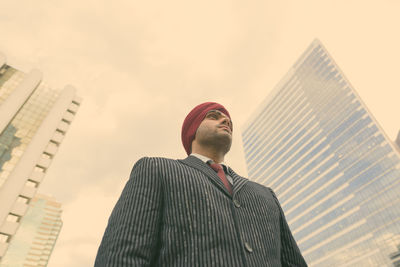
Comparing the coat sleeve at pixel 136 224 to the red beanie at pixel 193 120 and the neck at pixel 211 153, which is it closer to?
the neck at pixel 211 153

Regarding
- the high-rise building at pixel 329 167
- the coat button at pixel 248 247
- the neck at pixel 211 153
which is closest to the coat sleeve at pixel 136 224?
the coat button at pixel 248 247

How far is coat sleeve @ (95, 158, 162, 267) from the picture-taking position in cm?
110

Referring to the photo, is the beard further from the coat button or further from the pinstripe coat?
the coat button

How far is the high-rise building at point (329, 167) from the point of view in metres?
52.2

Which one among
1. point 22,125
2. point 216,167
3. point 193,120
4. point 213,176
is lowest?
point 213,176

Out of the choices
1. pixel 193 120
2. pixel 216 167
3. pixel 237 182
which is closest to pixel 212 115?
pixel 193 120

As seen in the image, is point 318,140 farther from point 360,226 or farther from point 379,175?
point 360,226

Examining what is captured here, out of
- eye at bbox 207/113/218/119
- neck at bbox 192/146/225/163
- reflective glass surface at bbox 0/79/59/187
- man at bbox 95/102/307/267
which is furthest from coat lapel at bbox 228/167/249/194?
reflective glass surface at bbox 0/79/59/187

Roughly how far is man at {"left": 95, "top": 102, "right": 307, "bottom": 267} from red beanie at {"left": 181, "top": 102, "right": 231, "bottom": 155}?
1.96ft

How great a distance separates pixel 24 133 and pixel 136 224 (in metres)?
34.5

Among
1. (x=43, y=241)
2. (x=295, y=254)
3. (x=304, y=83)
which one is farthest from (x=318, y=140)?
(x=43, y=241)

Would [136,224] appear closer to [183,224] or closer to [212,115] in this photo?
[183,224]

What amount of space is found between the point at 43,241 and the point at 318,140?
485 feet

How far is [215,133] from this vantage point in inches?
85.9
